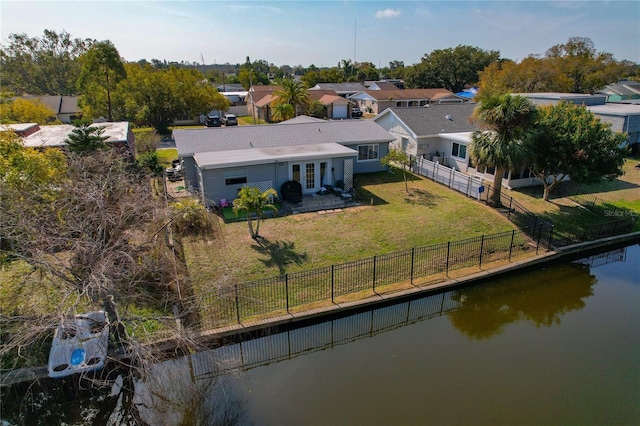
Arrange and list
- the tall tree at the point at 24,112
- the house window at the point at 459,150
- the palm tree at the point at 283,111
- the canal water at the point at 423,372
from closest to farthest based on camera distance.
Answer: the canal water at the point at 423,372
the house window at the point at 459,150
the tall tree at the point at 24,112
the palm tree at the point at 283,111

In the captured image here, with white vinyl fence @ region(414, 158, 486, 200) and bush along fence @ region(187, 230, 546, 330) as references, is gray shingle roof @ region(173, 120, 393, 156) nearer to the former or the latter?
white vinyl fence @ region(414, 158, 486, 200)

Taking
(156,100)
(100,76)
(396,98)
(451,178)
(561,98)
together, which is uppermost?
(100,76)

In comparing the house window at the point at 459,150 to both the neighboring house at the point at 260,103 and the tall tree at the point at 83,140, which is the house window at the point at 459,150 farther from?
the neighboring house at the point at 260,103

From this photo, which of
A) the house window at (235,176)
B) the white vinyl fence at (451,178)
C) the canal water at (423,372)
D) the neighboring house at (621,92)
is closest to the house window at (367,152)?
the white vinyl fence at (451,178)

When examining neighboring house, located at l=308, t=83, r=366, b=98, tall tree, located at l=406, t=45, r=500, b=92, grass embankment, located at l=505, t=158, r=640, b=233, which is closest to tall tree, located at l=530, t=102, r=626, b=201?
grass embankment, located at l=505, t=158, r=640, b=233

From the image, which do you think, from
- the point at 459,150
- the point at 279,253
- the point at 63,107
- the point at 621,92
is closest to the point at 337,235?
the point at 279,253

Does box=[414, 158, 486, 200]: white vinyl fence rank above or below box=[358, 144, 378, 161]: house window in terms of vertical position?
below

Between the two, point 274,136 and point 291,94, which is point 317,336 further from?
point 291,94
